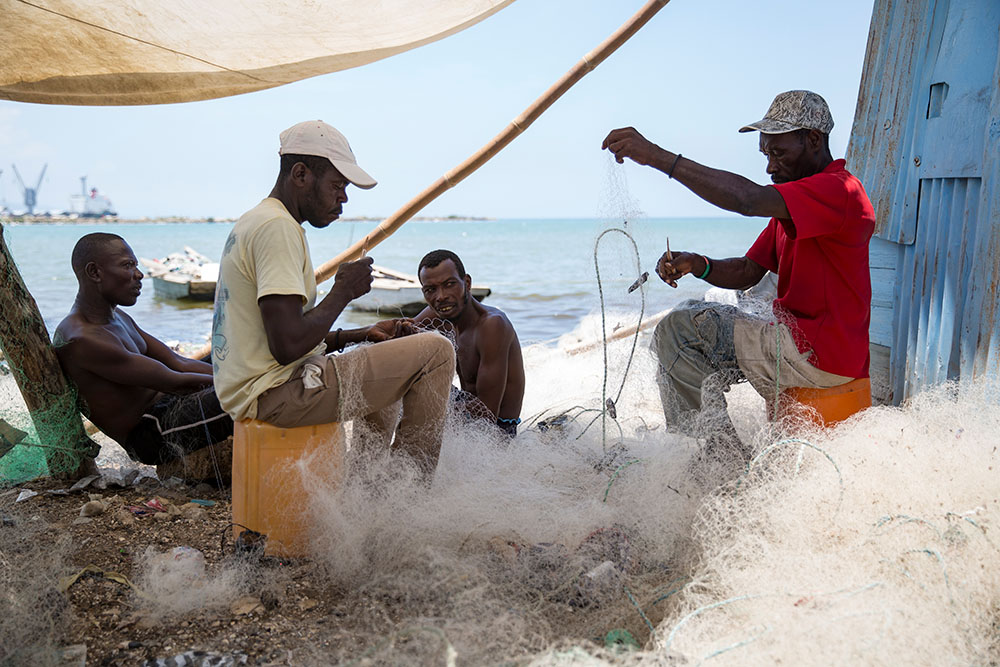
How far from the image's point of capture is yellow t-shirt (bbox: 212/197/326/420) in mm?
2650

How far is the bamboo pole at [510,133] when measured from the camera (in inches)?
166

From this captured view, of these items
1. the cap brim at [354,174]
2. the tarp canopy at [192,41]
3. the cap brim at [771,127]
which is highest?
the tarp canopy at [192,41]

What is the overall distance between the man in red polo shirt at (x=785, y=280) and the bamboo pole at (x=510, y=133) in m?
1.26

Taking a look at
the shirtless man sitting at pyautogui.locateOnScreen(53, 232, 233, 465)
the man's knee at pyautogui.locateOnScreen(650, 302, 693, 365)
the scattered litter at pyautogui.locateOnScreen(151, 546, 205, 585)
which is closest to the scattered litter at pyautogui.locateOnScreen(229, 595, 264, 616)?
the scattered litter at pyautogui.locateOnScreen(151, 546, 205, 585)

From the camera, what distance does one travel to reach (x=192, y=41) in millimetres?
3846

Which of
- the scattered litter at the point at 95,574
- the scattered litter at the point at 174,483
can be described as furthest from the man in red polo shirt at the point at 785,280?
the scattered litter at the point at 174,483

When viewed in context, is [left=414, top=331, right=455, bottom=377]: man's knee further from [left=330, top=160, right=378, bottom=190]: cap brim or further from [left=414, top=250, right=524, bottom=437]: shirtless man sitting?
[left=414, top=250, right=524, bottom=437]: shirtless man sitting

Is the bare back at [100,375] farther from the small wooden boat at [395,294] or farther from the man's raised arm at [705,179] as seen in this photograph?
the small wooden boat at [395,294]

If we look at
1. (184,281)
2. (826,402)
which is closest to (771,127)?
(826,402)

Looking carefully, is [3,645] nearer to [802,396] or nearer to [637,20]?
[802,396]

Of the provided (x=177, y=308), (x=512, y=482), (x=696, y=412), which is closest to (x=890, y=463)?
(x=696, y=412)

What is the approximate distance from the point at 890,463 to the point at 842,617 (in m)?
0.81

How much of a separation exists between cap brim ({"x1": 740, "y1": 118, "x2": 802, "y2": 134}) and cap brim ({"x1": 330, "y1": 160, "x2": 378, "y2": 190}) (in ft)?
5.24

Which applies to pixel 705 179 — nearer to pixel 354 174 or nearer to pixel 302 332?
pixel 354 174
